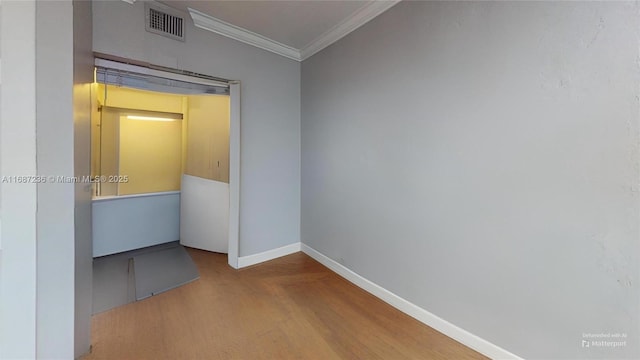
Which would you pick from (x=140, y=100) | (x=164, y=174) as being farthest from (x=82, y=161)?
(x=140, y=100)

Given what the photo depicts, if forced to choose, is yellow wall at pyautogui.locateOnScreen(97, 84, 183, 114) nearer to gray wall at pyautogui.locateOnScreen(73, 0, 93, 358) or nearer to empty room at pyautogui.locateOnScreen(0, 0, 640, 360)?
empty room at pyautogui.locateOnScreen(0, 0, 640, 360)

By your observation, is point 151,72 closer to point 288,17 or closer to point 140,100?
point 288,17

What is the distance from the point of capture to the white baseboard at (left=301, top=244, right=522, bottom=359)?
1561mm

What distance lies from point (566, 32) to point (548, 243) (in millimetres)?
1092

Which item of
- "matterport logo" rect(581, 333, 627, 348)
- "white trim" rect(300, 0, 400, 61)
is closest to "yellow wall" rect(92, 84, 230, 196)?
"white trim" rect(300, 0, 400, 61)

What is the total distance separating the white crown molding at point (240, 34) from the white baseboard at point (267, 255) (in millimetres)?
2488

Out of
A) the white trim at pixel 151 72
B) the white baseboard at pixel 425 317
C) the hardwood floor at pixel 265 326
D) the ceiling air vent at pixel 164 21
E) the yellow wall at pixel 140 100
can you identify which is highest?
the ceiling air vent at pixel 164 21

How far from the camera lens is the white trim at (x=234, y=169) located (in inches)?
109

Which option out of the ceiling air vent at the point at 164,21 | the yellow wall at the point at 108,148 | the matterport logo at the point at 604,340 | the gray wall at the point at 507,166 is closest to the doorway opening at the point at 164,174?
the yellow wall at the point at 108,148

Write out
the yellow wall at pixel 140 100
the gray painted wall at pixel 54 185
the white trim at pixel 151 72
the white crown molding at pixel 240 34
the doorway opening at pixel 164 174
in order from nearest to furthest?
the gray painted wall at pixel 54 185 → the white trim at pixel 151 72 → the white crown molding at pixel 240 34 → the doorway opening at pixel 164 174 → the yellow wall at pixel 140 100

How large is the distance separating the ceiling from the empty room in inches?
0.9

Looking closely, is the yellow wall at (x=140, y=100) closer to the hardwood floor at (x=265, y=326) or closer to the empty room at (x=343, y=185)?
the empty room at (x=343, y=185)

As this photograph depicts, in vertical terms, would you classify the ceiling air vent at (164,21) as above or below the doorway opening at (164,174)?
above

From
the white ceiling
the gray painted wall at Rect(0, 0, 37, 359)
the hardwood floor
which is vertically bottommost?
the hardwood floor
